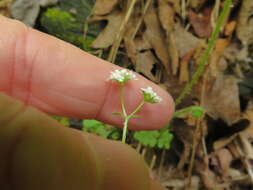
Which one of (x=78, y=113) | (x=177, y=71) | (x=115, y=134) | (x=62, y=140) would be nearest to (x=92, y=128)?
(x=115, y=134)

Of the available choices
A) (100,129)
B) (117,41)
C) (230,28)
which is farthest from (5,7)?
(230,28)

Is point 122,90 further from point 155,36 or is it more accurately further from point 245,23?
point 245,23

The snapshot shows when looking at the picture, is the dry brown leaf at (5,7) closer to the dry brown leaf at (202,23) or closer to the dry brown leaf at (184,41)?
the dry brown leaf at (184,41)

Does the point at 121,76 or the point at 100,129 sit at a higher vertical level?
the point at 121,76

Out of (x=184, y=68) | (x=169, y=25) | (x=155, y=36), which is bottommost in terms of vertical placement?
(x=184, y=68)

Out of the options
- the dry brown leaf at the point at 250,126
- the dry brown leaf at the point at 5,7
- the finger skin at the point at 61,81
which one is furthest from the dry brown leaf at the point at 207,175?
the dry brown leaf at the point at 5,7
